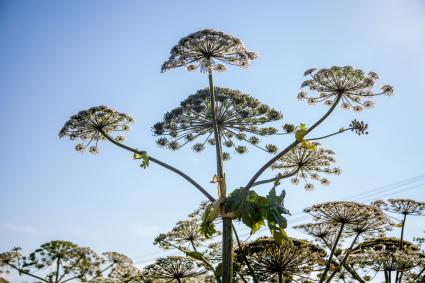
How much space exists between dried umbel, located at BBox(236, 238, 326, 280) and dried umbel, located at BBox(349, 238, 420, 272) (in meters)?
1.78

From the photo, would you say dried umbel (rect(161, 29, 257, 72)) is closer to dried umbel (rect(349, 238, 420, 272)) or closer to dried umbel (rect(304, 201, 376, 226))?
dried umbel (rect(304, 201, 376, 226))

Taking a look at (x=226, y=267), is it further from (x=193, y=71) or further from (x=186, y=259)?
(x=193, y=71)

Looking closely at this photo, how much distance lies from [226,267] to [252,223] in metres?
Answer: 1.57

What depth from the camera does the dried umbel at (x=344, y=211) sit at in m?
15.1

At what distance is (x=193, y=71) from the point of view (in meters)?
14.0

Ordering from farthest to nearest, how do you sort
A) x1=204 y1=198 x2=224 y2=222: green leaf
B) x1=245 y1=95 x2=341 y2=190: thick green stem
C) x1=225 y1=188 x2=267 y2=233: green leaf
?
x1=245 y1=95 x2=341 y2=190: thick green stem < x1=204 y1=198 x2=224 y2=222: green leaf < x1=225 y1=188 x2=267 y2=233: green leaf

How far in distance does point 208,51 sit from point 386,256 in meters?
10.8

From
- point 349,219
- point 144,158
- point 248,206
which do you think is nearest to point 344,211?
point 349,219

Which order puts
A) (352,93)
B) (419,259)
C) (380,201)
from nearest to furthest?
(352,93) → (419,259) → (380,201)

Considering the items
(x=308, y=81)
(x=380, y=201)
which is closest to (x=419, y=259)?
(x=380, y=201)

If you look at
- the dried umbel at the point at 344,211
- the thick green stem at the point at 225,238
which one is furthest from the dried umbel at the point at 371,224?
the thick green stem at the point at 225,238

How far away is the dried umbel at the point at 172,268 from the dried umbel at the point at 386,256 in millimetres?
6573

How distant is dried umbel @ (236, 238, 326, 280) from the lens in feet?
51.2

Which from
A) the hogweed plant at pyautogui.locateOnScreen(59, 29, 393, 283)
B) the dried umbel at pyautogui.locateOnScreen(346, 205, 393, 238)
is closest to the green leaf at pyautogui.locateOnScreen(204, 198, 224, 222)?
the hogweed plant at pyautogui.locateOnScreen(59, 29, 393, 283)
